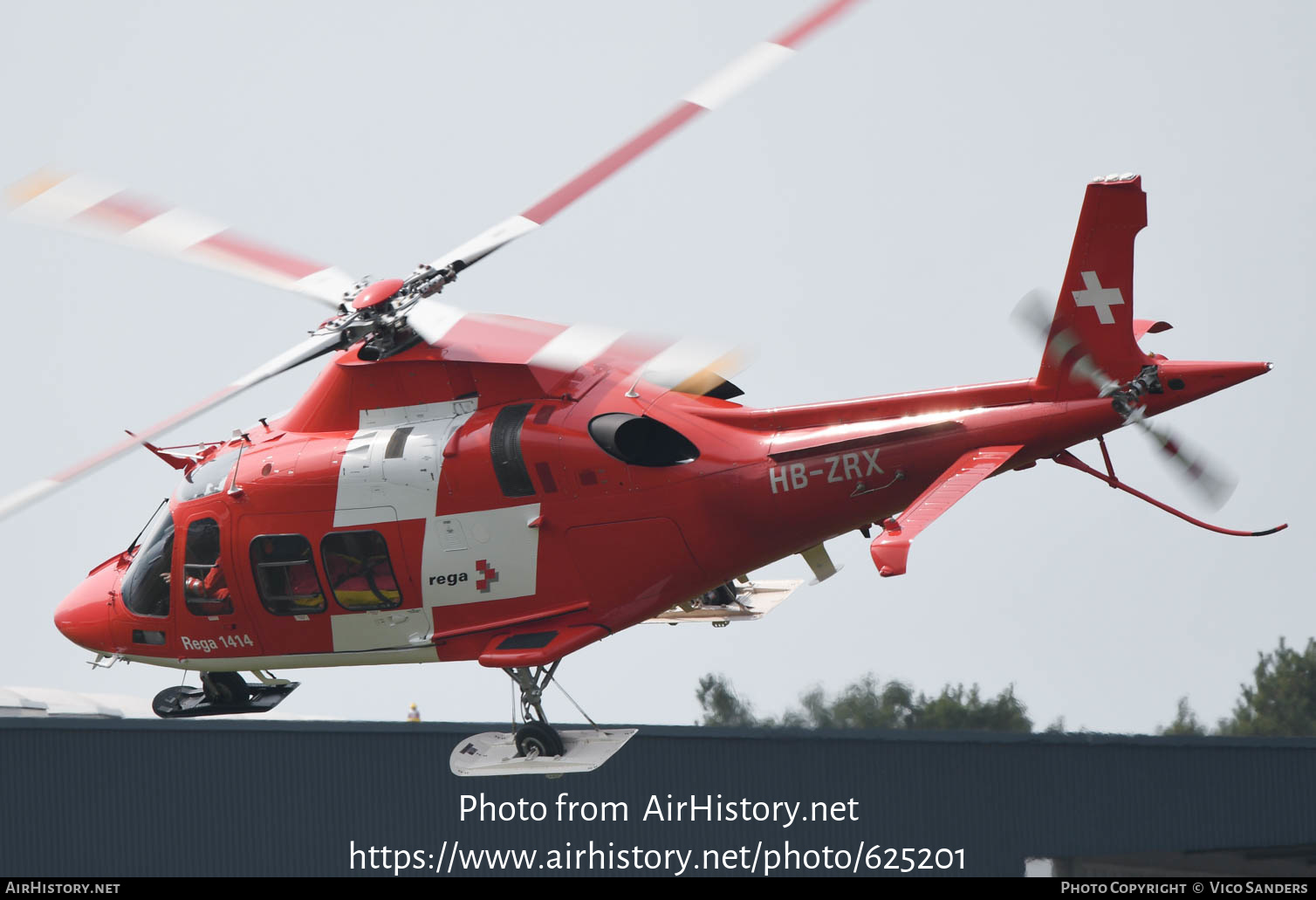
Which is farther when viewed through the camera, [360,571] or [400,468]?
[360,571]

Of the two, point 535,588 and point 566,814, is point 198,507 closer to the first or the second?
point 535,588

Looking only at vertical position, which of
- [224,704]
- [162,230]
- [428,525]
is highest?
[162,230]

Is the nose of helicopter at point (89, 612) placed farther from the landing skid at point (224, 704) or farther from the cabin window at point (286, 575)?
the cabin window at point (286, 575)

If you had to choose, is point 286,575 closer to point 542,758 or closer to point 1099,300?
point 542,758

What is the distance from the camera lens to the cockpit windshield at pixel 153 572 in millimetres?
17578

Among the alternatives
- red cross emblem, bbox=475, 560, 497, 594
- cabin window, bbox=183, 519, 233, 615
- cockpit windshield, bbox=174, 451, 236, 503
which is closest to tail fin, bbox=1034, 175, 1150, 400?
red cross emblem, bbox=475, 560, 497, 594

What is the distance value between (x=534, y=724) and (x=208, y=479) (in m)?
4.30

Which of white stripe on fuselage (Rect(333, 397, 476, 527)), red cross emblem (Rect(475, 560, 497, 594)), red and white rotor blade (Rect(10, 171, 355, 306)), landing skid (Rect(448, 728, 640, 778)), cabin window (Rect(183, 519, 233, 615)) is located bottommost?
landing skid (Rect(448, 728, 640, 778))

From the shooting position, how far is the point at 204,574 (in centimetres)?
1720

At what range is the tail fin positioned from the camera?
14156 mm

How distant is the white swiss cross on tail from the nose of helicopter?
10749mm

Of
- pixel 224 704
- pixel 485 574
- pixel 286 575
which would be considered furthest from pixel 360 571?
pixel 224 704

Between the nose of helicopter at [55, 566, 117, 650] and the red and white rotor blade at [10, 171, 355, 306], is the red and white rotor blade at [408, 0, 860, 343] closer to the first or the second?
the red and white rotor blade at [10, 171, 355, 306]

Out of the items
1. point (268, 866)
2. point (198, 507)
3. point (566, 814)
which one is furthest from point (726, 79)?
point (268, 866)
